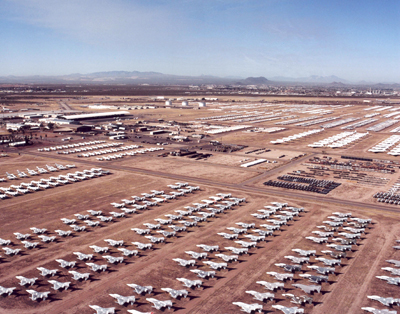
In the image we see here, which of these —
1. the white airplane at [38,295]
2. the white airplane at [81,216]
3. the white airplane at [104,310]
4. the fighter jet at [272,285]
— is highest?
the white airplane at [81,216]

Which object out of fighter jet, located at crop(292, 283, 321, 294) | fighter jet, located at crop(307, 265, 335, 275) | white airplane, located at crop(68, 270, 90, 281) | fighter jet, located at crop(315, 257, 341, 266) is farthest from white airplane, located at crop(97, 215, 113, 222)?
fighter jet, located at crop(315, 257, 341, 266)

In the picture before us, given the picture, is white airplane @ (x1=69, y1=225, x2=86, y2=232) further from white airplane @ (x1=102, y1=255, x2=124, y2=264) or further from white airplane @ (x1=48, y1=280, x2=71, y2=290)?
white airplane @ (x1=48, y1=280, x2=71, y2=290)

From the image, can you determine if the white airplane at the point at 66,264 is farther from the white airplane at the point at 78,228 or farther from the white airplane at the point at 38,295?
the white airplane at the point at 78,228

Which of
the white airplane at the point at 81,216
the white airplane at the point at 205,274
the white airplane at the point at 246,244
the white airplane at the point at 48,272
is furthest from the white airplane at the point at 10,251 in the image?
the white airplane at the point at 246,244

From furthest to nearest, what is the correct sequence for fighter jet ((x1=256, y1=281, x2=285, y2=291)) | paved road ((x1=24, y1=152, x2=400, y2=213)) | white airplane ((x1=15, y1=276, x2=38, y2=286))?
paved road ((x1=24, y1=152, x2=400, y2=213)) < white airplane ((x1=15, y1=276, x2=38, y2=286)) < fighter jet ((x1=256, y1=281, x2=285, y2=291))

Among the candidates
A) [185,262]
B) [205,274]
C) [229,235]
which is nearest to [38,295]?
[185,262]

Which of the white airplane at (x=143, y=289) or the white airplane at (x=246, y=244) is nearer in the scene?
the white airplane at (x=143, y=289)

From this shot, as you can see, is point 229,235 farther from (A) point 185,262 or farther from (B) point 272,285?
(B) point 272,285

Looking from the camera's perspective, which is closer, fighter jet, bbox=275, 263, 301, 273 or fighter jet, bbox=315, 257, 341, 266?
fighter jet, bbox=275, 263, 301, 273
